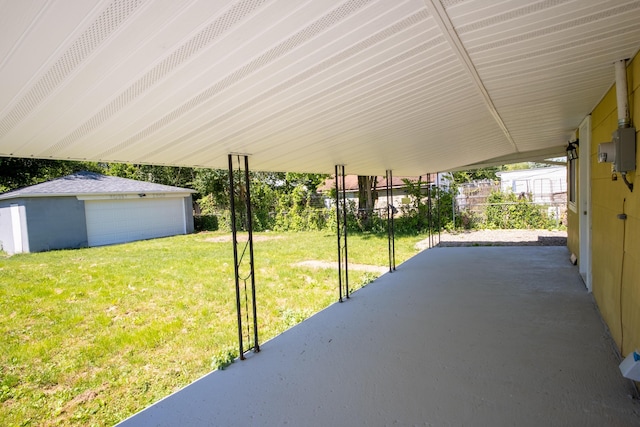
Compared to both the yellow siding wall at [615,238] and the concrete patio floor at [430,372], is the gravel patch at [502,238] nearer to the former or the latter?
the concrete patio floor at [430,372]

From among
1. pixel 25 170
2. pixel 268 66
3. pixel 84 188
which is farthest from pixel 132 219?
pixel 268 66

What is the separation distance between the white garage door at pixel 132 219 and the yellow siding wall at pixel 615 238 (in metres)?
15.1

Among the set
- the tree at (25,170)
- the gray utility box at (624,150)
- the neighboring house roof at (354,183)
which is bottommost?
the gray utility box at (624,150)

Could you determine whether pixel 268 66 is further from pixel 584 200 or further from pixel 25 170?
pixel 25 170

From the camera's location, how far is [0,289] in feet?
21.8

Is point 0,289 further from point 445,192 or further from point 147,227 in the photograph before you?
point 445,192

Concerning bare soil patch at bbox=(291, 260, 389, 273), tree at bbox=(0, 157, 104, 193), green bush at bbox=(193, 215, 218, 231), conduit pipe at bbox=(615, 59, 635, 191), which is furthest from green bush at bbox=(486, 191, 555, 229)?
tree at bbox=(0, 157, 104, 193)

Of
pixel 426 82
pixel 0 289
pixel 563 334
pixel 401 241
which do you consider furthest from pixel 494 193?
pixel 0 289

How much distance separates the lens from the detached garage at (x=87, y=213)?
39.8 feet

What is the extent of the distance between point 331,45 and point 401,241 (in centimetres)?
1051

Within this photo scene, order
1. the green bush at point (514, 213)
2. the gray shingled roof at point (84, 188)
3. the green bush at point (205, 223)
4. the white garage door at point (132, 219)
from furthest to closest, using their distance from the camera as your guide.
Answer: the green bush at point (205, 223) < the white garage door at point (132, 219) < the gray shingled roof at point (84, 188) < the green bush at point (514, 213)

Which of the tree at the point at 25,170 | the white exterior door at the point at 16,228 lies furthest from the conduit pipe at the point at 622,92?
the tree at the point at 25,170

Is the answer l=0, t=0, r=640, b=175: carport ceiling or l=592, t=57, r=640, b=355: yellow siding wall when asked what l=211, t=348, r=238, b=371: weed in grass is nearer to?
l=0, t=0, r=640, b=175: carport ceiling


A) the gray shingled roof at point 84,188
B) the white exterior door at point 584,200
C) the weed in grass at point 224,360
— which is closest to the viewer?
the weed in grass at point 224,360
